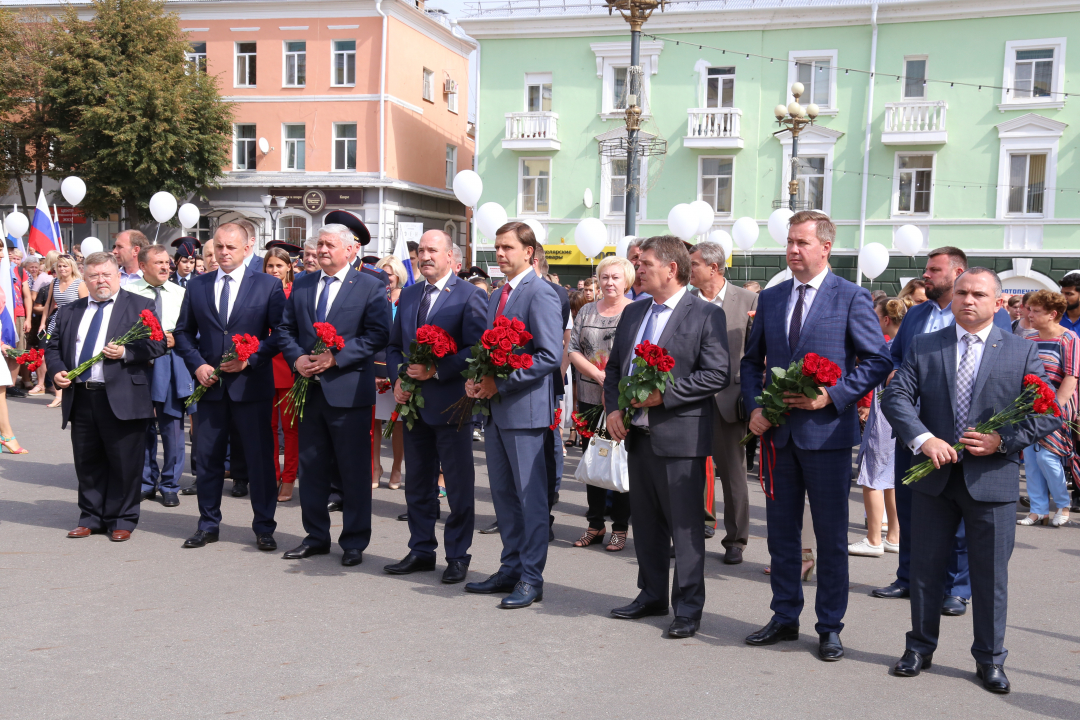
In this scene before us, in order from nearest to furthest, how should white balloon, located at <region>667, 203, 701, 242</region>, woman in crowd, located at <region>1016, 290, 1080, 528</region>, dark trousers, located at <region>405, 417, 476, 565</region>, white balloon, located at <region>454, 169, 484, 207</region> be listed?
1. dark trousers, located at <region>405, 417, 476, 565</region>
2. woman in crowd, located at <region>1016, 290, 1080, 528</region>
3. white balloon, located at <region>667, 203, 701, 242</region>
4. white balloon, located at <region>454, 169, 484, 207</region>

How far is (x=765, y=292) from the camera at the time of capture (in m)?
5.45

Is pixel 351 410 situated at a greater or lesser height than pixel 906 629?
greater

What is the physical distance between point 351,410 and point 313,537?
37.9 inches

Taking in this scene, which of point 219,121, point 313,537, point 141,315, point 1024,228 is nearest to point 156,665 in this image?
point 313,537

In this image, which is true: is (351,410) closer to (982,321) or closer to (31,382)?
(982,321)

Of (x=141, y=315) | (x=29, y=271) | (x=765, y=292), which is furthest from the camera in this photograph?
(x=29, y=271)

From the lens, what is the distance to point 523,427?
19.4 feet

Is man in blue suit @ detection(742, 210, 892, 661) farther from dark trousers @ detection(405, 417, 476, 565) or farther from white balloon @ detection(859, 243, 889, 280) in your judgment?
white balloon @ detection(859, 243, 889, 280)

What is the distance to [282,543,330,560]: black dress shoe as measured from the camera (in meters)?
6.74

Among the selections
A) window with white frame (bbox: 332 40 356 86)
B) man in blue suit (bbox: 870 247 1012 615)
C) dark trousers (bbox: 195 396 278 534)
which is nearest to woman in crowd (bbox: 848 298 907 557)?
man in blue suit (bbox: 870 247 1012 615)

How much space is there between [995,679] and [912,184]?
27.6 meters

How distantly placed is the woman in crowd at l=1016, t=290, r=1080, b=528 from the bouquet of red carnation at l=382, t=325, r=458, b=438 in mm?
4631

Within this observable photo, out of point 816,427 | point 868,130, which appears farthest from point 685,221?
point 868,130

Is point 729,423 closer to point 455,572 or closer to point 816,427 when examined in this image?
point 816,427
